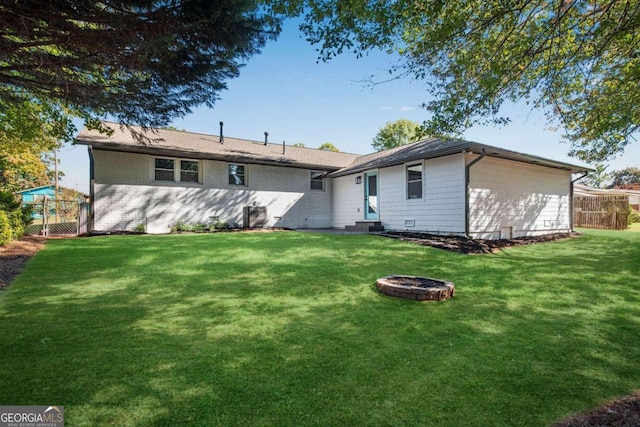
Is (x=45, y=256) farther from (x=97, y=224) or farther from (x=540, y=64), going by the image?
(x=540, y=64)

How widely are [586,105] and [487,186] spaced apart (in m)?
4.59

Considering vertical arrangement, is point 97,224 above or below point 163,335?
above

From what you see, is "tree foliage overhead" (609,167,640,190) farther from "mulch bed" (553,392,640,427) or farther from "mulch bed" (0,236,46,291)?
"mulch bed" (0,236,46,291)

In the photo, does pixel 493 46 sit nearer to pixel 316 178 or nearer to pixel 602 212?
pixel 316 178

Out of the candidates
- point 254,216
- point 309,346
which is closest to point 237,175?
point 254,216

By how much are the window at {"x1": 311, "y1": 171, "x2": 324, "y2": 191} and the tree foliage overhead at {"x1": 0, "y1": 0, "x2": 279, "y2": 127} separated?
1234 cm

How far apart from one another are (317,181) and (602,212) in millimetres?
15162

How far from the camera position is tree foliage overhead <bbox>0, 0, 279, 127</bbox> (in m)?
3.44

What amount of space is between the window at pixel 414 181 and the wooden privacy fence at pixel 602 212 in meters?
12.0

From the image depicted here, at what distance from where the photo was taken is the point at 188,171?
14.5 m

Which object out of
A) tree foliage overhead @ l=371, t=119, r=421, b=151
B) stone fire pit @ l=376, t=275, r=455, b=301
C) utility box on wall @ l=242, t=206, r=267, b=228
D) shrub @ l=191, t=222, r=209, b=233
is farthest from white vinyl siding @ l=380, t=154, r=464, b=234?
tree foliage overhead @ l=371, t=119, r=421, b=151

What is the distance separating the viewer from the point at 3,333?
3.34 metres

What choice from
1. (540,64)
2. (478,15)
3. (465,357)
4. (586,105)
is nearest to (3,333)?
(465,357)

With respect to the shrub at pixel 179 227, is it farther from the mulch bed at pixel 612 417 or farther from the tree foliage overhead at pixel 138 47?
the mulch bed at pixel 612 417
